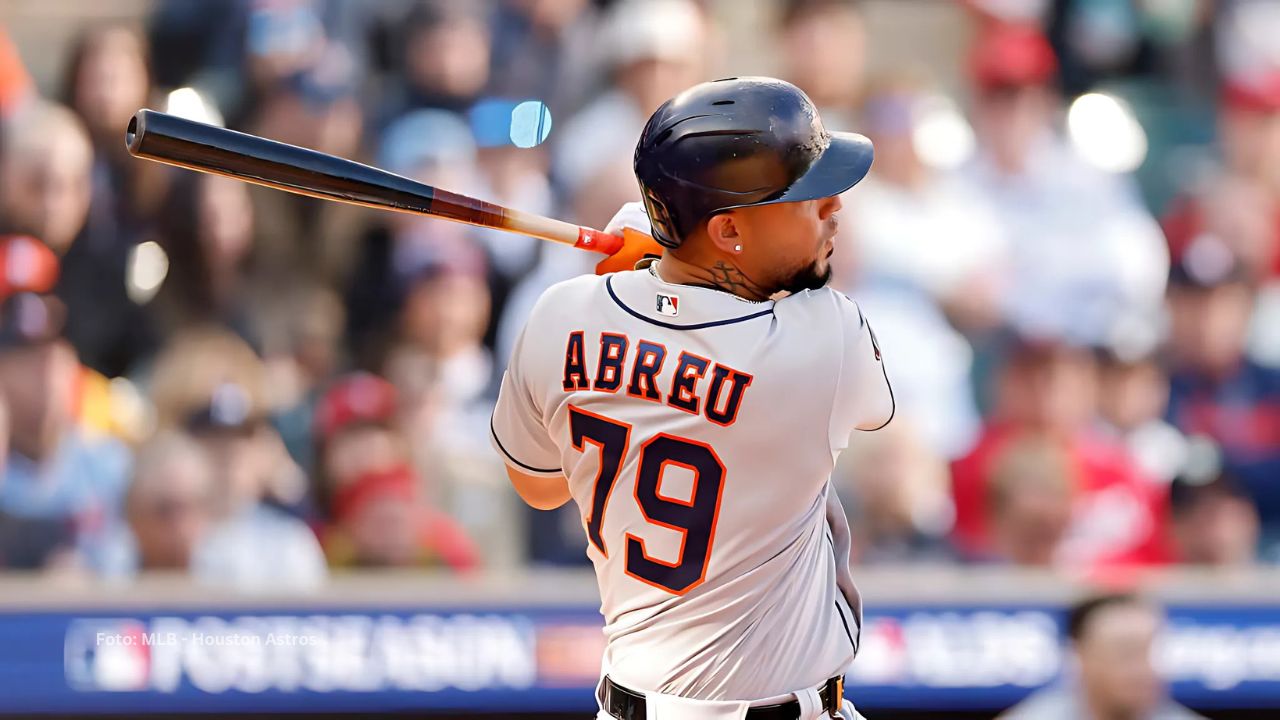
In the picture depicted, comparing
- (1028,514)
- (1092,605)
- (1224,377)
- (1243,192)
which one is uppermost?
(1243,192)

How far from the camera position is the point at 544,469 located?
7.16ft

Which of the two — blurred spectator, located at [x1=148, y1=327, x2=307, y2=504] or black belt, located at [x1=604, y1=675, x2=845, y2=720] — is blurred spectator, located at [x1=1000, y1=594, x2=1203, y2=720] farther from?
blurred spectator, located at [x1=148, y1=327, x2=307, y2=504]

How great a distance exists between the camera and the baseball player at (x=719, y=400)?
1962mm

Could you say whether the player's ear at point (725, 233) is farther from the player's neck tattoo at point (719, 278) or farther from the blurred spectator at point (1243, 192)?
the blurred spectator at point (1243, 192)

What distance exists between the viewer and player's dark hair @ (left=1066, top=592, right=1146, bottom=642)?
3.94 meters

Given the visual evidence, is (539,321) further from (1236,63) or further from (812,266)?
(1236,63)

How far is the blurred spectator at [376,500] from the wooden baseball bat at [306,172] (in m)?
2.27

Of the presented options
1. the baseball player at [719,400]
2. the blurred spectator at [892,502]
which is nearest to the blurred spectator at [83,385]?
the blurred spectator at [892,502]

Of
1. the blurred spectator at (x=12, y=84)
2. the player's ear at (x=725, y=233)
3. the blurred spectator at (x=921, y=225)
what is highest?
the blurred spectator at (x=12, y=84)

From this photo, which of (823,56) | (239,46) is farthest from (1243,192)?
(239,46)

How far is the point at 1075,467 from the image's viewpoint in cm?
463

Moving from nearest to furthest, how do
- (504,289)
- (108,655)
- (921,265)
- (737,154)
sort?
(737,154) → (108,655) → (504,289) → (921,265)

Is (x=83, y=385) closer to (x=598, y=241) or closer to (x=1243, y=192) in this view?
(x=598, y=241)

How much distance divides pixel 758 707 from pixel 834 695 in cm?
13
